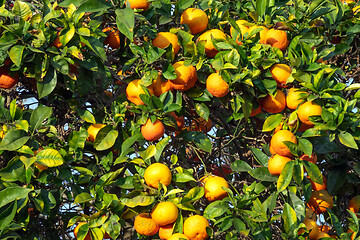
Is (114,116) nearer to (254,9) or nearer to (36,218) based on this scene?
(36,218)

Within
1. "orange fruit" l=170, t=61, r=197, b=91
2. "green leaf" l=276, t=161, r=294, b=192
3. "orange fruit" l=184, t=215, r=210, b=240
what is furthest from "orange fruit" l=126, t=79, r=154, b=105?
"green leaf" l=276, t=161, r=294, b=192

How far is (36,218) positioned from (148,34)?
101 centimetres

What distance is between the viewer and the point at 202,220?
77.7 inches

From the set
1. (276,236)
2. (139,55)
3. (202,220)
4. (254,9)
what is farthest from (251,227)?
(254,9)

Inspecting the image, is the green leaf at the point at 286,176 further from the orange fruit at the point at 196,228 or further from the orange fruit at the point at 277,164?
the orange fruit at the point at 196,228

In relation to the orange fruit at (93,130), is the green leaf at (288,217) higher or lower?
lower

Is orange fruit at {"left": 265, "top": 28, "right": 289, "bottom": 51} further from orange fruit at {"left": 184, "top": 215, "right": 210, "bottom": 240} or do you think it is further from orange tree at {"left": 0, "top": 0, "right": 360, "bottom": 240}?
orange fruit at {"left": 184, "top": 215, "right": 210, "bottom": 240}

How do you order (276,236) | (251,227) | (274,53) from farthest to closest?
(276,236) → (274,53) → (251,227)

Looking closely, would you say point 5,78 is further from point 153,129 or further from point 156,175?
point 156,175

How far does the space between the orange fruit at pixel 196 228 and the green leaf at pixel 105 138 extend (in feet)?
1.67

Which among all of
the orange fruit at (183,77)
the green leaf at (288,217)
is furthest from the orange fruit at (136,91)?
the green leaf at (288,217)

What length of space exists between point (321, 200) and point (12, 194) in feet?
4.70

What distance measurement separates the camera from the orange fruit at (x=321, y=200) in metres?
2.32

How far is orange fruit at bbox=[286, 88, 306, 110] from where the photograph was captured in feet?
Answer: 6.89
